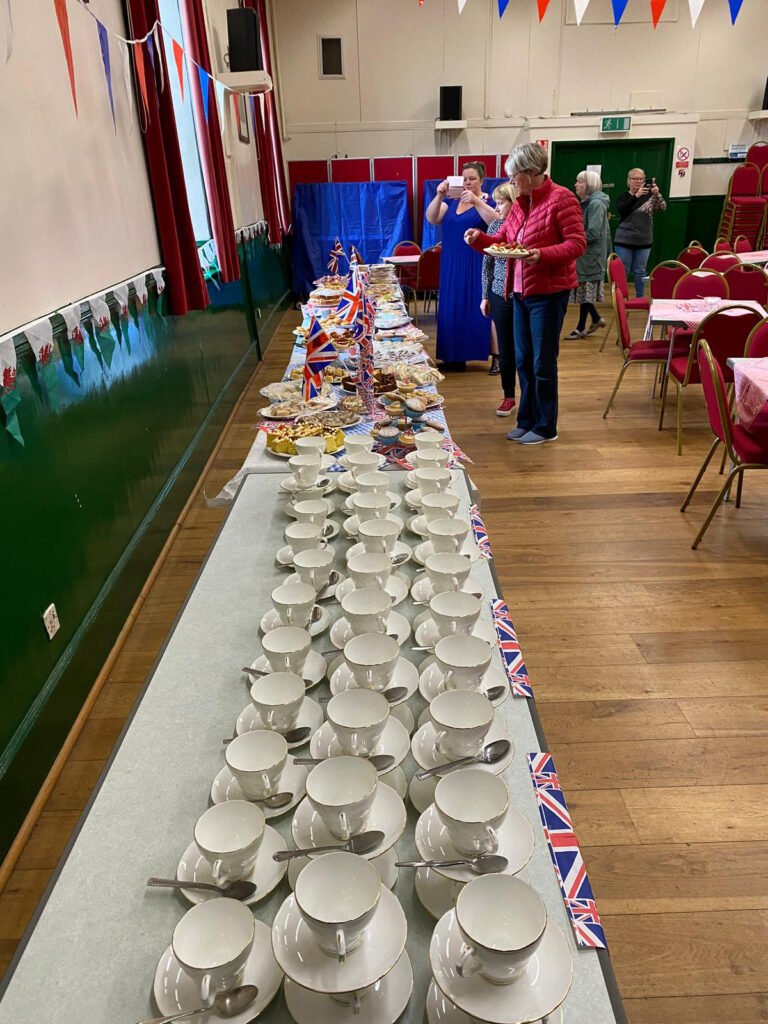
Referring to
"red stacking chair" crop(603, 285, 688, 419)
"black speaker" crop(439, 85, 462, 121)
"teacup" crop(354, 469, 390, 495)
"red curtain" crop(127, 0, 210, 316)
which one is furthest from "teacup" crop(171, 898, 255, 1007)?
"black speaker" crop(439, 85, 462, 121)

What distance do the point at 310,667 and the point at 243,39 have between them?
591cm

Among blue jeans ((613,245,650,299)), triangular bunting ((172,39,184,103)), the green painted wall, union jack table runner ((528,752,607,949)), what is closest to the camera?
union jack table runner ((528,752,607,949))

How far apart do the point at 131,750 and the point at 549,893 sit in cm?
63

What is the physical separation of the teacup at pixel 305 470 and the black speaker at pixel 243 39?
5.14m

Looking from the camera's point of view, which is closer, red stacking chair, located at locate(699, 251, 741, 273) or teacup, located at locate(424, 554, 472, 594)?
teacup, located at locate(424, 554, 472, 594)

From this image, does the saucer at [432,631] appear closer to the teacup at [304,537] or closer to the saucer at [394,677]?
the saucer at [394,677]

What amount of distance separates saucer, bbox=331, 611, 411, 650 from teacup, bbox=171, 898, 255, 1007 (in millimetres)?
512

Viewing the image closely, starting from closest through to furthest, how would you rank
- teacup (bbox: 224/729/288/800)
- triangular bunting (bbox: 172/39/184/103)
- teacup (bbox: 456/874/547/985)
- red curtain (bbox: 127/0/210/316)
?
teacup (bbox: 456/874/547/985) < teacup (bbox: 224/729/288/800) < red curtain (bbox: 127/0/210/316) < triangular bunting (bbox: 172/39/184/103)

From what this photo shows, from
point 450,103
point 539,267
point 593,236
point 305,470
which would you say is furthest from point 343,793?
point 450,103

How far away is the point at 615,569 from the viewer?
297cm

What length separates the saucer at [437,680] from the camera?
109 centimetres

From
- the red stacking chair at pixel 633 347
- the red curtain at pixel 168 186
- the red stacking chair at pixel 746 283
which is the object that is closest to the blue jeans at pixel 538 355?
the red stacking chair at pixel 633 347

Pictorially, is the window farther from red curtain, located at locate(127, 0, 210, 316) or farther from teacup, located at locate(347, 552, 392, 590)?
teacup, located at locate(347, 552, 392, 590)

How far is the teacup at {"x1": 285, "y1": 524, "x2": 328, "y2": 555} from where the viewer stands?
1449 millimetres
